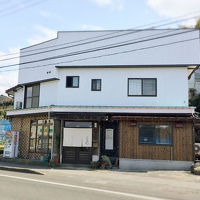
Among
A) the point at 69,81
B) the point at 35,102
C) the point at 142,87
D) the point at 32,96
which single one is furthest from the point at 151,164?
the point at 32,96

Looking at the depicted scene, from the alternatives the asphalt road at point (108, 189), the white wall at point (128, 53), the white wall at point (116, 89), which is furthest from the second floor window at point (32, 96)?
the asphalt road at point (108, 189)

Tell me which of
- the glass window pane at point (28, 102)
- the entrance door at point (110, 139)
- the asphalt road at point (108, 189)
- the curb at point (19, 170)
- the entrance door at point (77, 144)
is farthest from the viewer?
the glass window pane at point (28, 102)

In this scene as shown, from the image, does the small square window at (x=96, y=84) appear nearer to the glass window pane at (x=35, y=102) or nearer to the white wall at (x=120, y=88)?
the white wall at (x=120, y=88)

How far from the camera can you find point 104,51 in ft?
55.2

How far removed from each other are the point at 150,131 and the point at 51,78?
7.65 metres

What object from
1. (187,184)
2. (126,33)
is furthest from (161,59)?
(187,184)

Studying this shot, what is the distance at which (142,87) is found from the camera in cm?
1622

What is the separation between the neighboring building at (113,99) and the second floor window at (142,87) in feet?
0.13

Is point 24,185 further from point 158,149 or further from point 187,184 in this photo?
point 158,149

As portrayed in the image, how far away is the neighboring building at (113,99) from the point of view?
1424 cm

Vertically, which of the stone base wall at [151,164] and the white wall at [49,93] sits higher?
the white wall at [49,93]

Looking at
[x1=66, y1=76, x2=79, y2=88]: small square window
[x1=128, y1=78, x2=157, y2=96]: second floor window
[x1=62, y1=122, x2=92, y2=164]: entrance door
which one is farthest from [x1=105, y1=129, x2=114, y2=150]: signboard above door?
[x1=66, y1=76, x2=79, y2=88]: small square window

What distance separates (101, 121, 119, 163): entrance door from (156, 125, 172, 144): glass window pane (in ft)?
10.0

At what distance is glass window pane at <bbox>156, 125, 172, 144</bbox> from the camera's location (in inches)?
557
